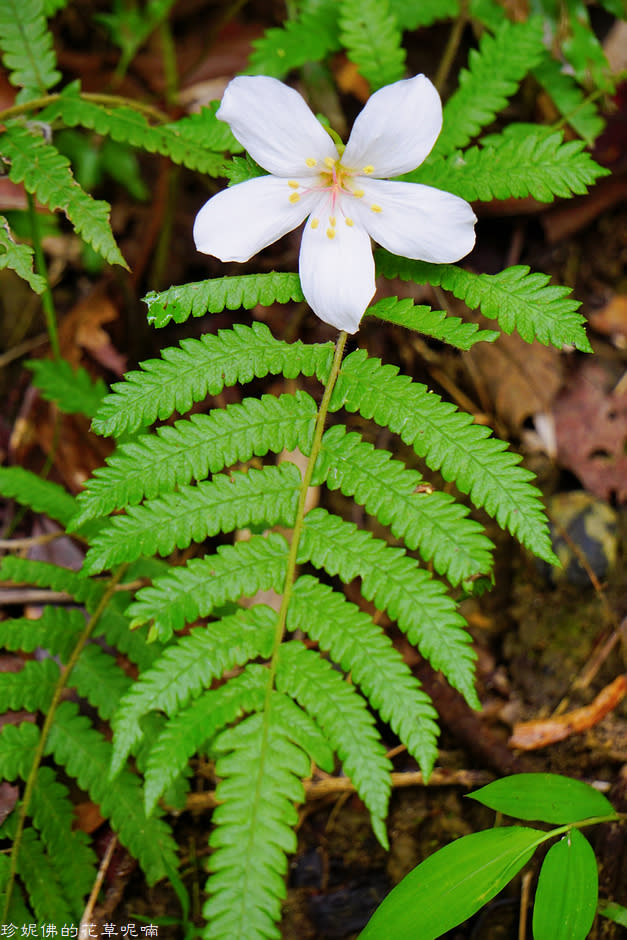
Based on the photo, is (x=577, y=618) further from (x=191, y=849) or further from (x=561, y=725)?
(x=191, y=849)

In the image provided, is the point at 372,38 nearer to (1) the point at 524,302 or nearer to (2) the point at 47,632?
(1) the point at 524,302

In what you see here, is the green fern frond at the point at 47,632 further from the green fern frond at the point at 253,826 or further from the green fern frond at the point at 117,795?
the green fern frond at the point at 253,826

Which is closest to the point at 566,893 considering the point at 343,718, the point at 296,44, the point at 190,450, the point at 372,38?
the point at 343,718

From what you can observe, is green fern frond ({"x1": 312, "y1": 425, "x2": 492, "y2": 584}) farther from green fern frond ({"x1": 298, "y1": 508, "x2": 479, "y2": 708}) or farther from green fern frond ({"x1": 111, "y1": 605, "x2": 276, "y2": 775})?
green fern frond ({"x1": 111, "y1": 605, "x2": 276, "y2": 775})

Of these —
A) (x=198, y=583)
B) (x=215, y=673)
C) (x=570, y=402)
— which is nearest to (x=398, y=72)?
(x=570, y=402)


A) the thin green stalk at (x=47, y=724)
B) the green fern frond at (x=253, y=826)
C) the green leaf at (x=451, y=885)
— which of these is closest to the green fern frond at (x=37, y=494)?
the thin green stalk at (x=47, y=724)

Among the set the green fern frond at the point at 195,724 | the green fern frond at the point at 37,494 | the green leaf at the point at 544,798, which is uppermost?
the green fern frond at the point at 37,494
